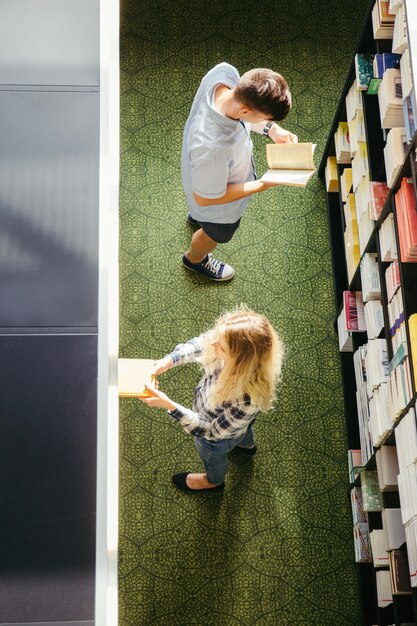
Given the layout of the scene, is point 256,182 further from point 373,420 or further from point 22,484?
point 22,484

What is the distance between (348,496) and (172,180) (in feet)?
7.38

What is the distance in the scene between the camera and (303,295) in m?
4.45

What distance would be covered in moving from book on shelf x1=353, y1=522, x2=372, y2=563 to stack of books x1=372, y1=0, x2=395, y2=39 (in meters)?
2.46

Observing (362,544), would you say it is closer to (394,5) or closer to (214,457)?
(214,457)

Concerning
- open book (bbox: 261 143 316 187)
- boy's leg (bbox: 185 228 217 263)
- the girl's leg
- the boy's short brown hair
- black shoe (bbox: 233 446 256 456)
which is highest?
open book (bbox: 261 143 316 187)

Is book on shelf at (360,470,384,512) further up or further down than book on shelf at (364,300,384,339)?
further down

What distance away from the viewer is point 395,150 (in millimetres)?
3193

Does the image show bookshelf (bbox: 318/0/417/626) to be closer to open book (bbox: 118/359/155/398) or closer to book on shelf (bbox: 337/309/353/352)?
book on shelf (bbox: 337/309/353/352)

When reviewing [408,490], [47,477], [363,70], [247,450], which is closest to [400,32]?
[363,70]

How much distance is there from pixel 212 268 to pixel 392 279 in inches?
53.4

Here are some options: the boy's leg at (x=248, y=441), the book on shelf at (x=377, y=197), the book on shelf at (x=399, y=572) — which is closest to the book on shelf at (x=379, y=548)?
the book on shelf at (x=399, y=572)

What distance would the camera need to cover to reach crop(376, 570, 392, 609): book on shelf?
348 cm

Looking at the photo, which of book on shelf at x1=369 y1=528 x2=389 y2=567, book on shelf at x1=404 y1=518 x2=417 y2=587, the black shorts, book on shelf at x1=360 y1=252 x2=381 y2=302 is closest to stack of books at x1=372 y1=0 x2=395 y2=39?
book on shelf at x1=360 y1=252 x2=381 y2=302

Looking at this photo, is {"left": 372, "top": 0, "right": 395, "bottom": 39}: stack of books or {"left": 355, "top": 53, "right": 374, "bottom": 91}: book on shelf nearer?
{"left": 372, "top": 0, "right": 395, "bottom": 39}: stack of books
